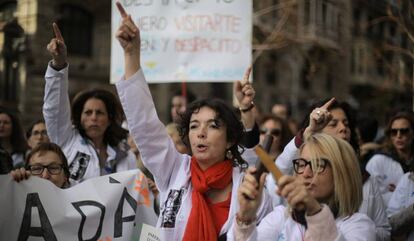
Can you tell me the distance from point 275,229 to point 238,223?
388mm

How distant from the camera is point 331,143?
7.94 ft

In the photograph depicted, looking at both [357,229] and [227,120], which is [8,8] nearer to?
[227,120]

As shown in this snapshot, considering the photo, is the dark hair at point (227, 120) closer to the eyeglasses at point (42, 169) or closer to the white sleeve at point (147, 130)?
the white sleeve at point (147, 130)

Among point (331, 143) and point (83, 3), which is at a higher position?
point (83, 3)

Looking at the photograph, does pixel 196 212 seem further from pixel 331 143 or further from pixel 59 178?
pixel 59 178

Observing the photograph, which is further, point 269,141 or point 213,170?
point 213,170

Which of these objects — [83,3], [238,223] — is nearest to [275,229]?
[238,223]

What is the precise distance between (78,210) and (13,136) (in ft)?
7.18

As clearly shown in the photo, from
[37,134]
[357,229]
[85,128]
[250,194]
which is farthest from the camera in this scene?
[37,134]

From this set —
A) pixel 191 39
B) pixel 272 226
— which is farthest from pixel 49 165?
pixel 191 39

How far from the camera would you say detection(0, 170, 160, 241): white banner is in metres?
2.85

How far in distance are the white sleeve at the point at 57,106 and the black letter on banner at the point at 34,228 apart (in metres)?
1.01

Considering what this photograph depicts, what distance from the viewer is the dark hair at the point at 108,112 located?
14.2 feet

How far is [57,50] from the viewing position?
350cm
